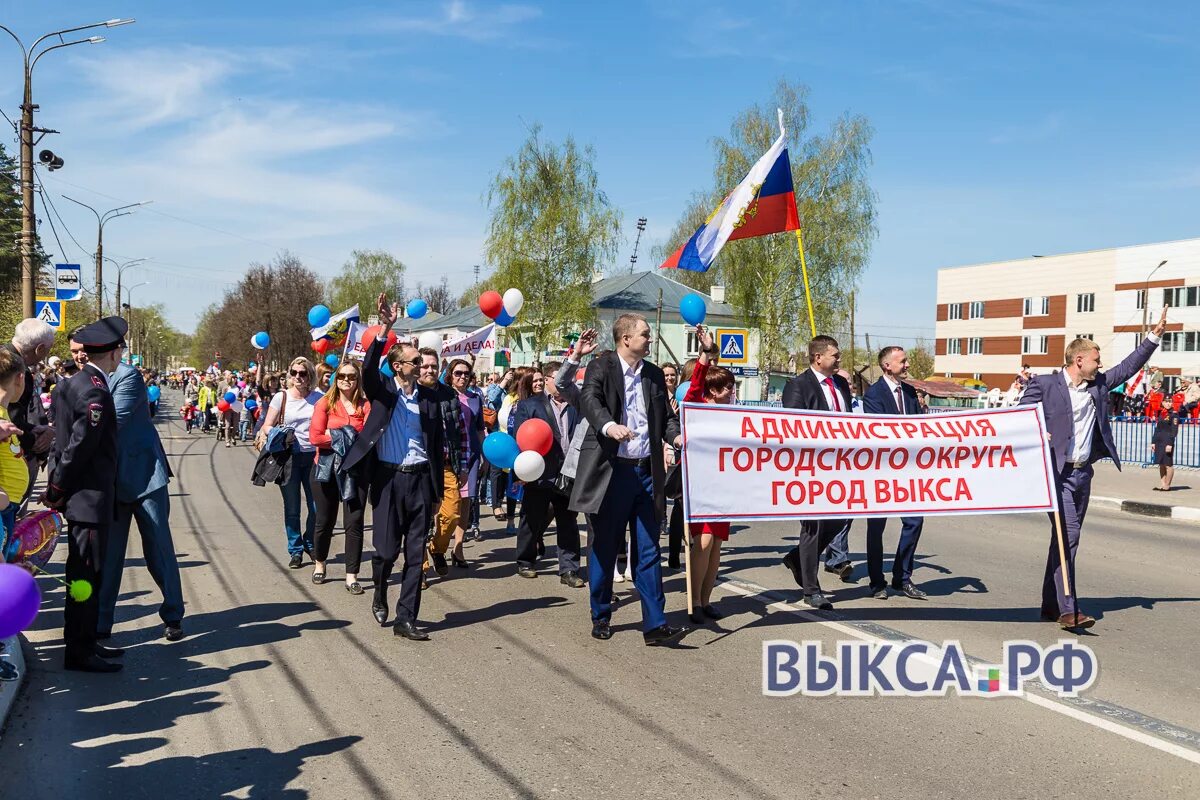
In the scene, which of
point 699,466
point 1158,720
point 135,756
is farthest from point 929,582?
point 135,756

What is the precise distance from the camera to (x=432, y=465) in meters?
6.56

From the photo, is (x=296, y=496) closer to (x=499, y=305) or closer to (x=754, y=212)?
(x=499, y=305)

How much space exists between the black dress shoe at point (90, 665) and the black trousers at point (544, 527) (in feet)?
12.1

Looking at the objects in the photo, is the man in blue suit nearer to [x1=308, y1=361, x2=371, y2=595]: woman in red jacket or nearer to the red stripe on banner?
[x1=308, y1=361, x2=371, y2=595]: woman in red jacket

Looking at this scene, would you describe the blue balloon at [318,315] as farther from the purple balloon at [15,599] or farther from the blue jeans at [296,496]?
the purple balloon at [15,599]

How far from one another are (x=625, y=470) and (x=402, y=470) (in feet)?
4.83

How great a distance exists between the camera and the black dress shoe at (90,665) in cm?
550

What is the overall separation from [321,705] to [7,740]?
1377 millimetres

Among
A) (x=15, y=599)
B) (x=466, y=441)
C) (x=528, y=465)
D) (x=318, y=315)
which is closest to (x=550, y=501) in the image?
(x=466, y=441)

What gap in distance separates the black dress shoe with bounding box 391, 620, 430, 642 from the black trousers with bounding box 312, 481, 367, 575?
1.64m

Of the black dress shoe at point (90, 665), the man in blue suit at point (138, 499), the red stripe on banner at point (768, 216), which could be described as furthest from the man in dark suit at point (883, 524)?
the black dress shoe at point (90, 665)

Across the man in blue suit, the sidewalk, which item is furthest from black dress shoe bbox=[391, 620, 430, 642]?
the sidewalk

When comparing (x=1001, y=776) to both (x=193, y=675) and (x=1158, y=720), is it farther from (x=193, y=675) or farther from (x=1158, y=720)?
(x=193, y=675)

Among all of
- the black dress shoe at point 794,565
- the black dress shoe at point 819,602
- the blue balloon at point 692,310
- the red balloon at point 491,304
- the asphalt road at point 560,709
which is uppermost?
the red balloon at point 491,304
